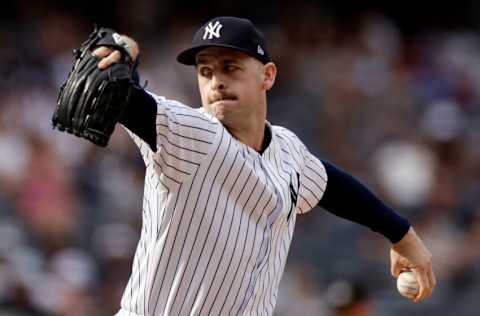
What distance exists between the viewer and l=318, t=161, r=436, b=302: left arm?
12.3ft

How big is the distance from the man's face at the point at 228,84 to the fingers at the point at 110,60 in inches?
20.8

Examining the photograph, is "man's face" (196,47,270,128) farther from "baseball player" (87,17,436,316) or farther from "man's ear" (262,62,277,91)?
"man's ear" (262,62,277,91)

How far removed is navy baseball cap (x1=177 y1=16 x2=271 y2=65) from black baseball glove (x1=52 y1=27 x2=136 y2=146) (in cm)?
49

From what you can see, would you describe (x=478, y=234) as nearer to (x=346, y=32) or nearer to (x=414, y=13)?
(x=346, y=32)

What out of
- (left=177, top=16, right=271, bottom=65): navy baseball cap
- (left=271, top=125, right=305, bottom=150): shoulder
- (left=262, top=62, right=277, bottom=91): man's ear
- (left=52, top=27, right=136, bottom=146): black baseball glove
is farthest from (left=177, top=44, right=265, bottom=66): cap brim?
(left=52, top=27, right=136, bottom=146): black baseball glove

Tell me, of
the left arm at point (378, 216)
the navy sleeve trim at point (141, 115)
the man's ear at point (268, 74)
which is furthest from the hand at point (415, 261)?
the navy sleeve trim at point (141, 115)

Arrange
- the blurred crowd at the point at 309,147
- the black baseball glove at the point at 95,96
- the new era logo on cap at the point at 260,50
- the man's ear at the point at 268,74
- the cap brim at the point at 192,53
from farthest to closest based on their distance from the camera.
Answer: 1. the blurred crowd at the point at 309,147
2. the man's ear at the point at 268,74
3. the new era logo on cap at the point at 260,50
4. the cap brim at the point at 192,53
5. the black baseball glove at the point at 95,96

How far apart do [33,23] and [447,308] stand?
4.03 meters

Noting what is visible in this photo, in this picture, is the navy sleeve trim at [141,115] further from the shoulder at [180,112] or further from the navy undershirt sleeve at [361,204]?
the navy undershirt sleeve at [361,204]

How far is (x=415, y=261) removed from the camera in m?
3.73

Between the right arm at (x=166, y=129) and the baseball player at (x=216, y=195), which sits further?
the baseball player at (x=216, y=195)

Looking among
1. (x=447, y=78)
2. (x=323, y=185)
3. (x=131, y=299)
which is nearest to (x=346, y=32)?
(x=447, y=78)

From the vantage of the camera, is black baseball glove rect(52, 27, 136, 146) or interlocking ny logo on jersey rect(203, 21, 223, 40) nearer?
black baseball glove rect(52, 27, 136, 146)

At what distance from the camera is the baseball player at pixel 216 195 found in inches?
119
